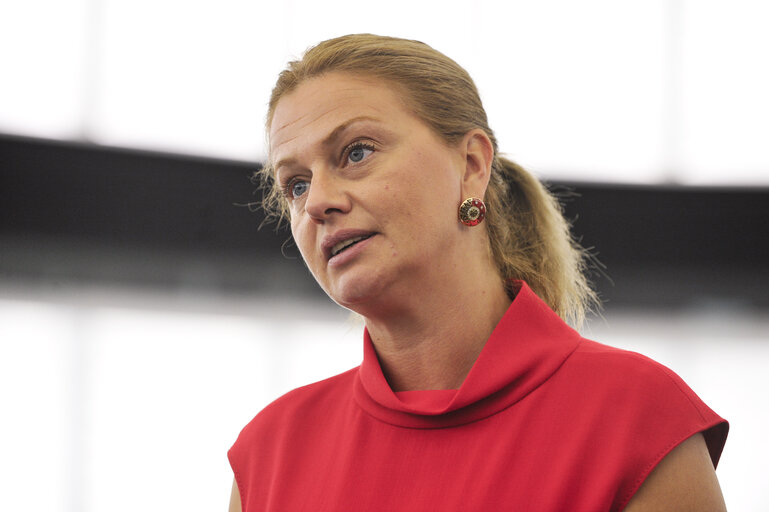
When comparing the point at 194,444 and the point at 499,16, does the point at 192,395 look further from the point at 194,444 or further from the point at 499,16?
the point at 499,16

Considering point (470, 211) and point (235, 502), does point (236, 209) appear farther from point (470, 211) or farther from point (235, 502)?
point (470, 211)

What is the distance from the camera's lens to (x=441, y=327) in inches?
56.2

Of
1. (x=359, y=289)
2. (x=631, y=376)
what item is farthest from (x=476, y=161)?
(x=631, y=376)

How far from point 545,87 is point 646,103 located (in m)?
0.44

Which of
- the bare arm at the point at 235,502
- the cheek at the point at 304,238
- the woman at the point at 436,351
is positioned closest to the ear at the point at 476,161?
the woman at the point at 436,351

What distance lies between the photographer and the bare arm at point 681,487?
1190mm

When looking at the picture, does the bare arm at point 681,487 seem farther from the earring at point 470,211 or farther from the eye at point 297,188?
the eye at point 297,188

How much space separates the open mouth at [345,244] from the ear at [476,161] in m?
0.20

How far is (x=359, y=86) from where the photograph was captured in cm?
143

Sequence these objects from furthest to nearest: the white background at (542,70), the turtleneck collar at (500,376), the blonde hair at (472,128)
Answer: the white background at (542,70), the blonde hair at (472,128), the turtleneck collar at (500,376)

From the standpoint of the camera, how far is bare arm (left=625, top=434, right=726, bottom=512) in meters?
1.19

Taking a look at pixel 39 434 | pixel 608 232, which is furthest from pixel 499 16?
pixel 39 434

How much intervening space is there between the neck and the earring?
0.09 meters

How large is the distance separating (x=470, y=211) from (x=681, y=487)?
524 mm
